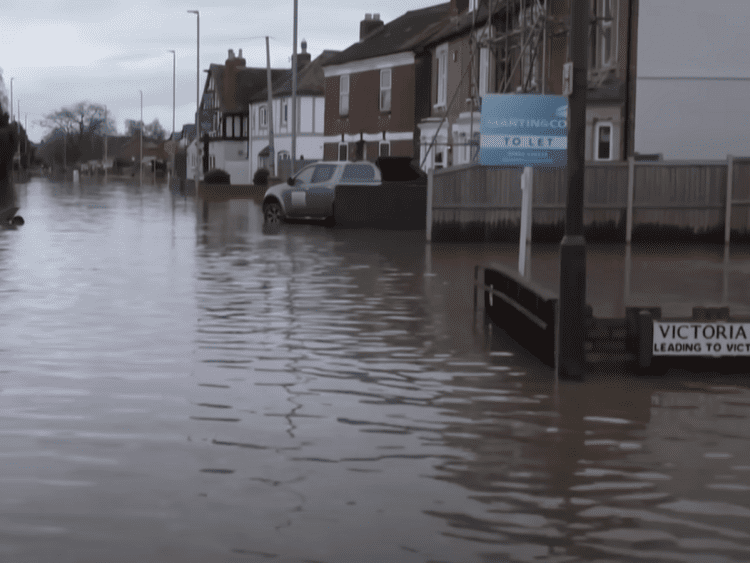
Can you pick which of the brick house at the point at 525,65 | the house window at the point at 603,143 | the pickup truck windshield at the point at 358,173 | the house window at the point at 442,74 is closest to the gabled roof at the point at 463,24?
the brick house at the point at 525,65

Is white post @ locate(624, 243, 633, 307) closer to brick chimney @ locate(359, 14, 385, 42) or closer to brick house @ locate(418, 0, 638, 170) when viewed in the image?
brick house @ locate(418, 0, 638, 170)

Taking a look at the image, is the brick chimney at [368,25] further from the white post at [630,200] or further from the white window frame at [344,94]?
the white post at [630,200]

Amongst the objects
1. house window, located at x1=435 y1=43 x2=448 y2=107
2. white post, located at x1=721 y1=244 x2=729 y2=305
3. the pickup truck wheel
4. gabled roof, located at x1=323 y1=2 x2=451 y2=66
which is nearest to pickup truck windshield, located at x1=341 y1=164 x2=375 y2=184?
the pickup truck wheel

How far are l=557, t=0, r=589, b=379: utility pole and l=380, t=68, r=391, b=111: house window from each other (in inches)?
1869

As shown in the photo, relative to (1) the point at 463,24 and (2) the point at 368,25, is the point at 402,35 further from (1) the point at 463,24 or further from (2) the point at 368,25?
(1) the point at 463,24

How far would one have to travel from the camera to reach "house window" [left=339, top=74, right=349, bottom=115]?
62.1m

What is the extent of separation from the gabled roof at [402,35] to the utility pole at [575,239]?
4413 cm

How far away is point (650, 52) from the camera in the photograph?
33.3 meters

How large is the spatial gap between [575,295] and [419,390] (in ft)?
5.05

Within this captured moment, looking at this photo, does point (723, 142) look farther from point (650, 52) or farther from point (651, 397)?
point (651, 397)

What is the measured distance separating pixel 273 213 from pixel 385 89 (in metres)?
22.0

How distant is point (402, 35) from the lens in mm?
59188

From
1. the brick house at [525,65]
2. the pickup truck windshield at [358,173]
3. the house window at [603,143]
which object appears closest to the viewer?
the brick house at [525,65]

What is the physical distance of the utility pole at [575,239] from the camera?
33.5 ft
